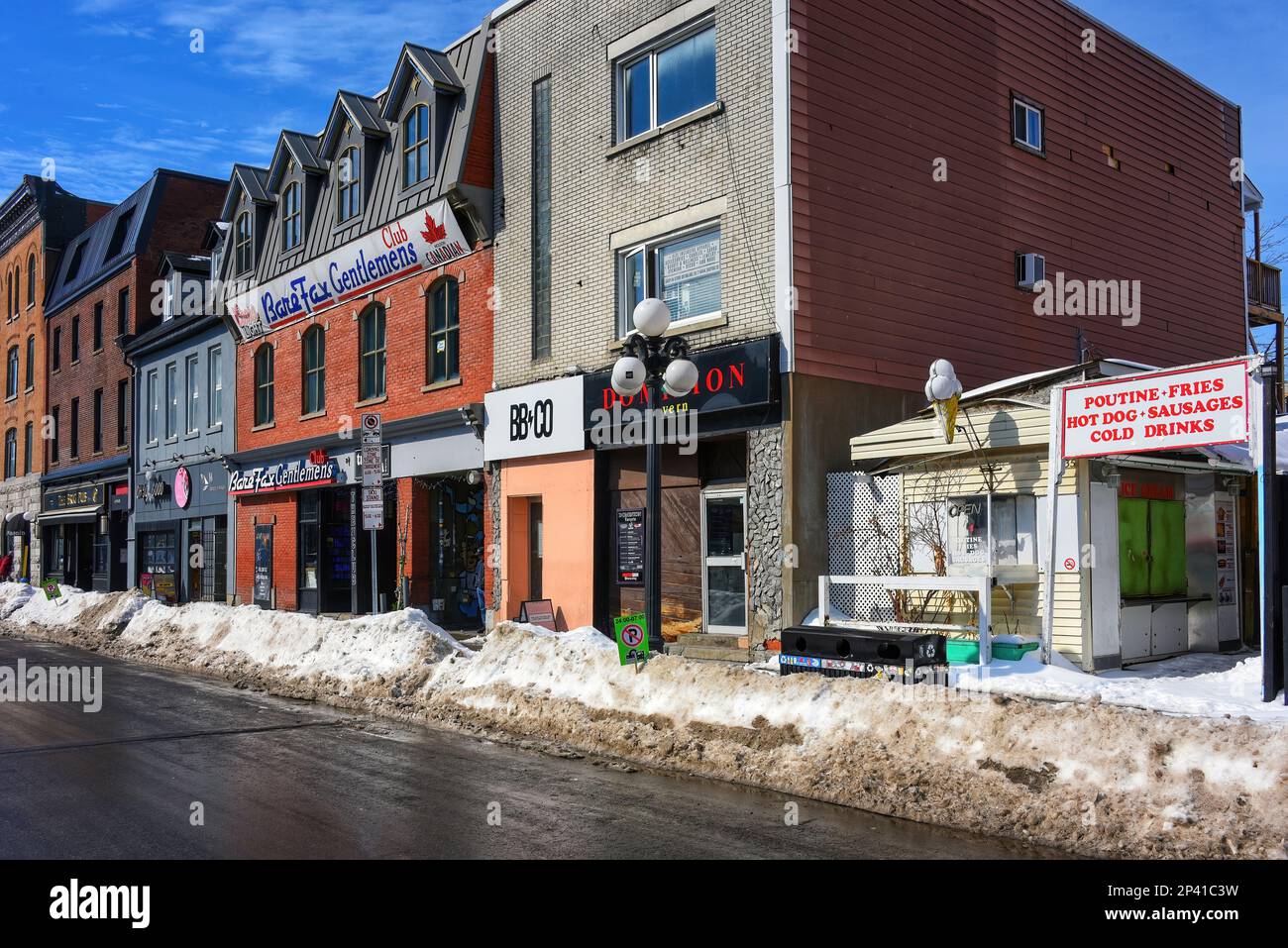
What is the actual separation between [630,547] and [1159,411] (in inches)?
319

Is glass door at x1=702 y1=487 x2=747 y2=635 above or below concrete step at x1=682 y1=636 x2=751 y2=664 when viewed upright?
above

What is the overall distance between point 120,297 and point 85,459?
585 centimetres

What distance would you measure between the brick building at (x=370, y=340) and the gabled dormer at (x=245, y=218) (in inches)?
2.0

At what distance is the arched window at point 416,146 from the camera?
20.4 metres

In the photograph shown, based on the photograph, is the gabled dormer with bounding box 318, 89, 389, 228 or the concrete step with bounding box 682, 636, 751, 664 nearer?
the concrete step with bounding box 682, 636, 751, 664

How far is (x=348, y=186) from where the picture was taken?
900 inches

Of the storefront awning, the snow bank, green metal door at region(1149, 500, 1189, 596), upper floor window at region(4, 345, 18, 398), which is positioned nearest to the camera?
the snow bank

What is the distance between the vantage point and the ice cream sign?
31.9 feet

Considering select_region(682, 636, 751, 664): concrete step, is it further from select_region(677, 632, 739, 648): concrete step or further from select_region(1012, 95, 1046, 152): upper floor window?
select_region(1012, 95, 1046, 152): upper floor window

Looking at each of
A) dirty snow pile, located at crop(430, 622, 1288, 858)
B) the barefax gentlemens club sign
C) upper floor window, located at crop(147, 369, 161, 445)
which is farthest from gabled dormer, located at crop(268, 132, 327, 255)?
dirty snow pile, located at crop(430, 622, 1288, 858)

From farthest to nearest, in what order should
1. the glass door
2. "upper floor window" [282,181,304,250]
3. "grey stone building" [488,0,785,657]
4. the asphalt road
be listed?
1. "upper floor window" [282,181,304,250]
2. the glass door
3. "grey stone building" [488,0,785,657]
4. the asphalt road

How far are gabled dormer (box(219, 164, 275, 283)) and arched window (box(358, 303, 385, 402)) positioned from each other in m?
5.50

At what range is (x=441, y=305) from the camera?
67.3 feet

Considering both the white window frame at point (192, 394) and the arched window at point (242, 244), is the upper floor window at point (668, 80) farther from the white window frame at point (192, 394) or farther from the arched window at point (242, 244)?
the white window frame at point (192, 394)
